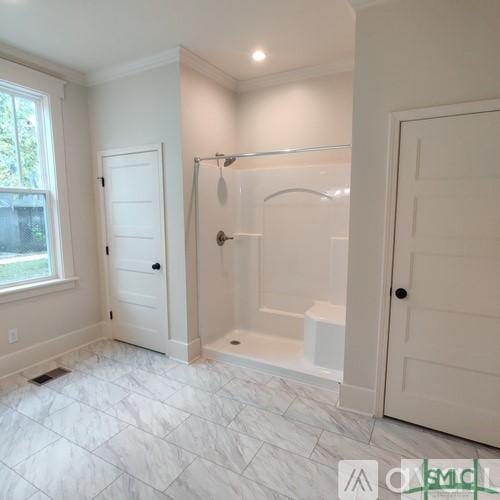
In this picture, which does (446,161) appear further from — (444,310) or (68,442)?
(68,442)

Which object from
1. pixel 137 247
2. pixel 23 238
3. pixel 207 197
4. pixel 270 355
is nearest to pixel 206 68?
pixel 207 197

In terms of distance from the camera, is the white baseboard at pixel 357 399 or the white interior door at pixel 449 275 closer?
the white interior door at pixel 449 275

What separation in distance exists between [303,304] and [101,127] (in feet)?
8.83

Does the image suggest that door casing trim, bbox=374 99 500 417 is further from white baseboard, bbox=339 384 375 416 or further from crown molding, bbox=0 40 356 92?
crown molding, bbox=0 40 356 92

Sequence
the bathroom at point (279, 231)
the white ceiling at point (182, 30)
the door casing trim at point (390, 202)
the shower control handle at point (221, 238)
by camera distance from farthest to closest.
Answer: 1. the shower control handle at point (221, 238)
2. the bathroom at point (279, 231)
3. the white ceiling at point (182, 30)
4. the door casing trim at point (390, 202)

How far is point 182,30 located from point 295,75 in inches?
47.0

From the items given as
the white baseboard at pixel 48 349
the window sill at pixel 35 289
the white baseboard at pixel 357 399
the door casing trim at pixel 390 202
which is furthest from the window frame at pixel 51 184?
the door casing trim at pixel 390 202

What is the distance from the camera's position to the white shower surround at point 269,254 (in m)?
3.06

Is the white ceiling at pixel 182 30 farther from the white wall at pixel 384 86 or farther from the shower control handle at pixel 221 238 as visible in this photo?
the shower control handle at pixel 221 238

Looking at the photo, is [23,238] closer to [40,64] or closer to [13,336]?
[13,336]

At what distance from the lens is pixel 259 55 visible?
2.79m

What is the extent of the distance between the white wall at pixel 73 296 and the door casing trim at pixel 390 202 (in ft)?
9.36

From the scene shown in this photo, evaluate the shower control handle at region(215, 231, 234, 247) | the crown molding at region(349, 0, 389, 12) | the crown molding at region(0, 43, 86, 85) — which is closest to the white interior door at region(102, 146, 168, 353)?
the shower control handle at region(215, 231, 234, 247)

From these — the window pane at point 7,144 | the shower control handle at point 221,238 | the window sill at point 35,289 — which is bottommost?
the window sill at point 35,289
